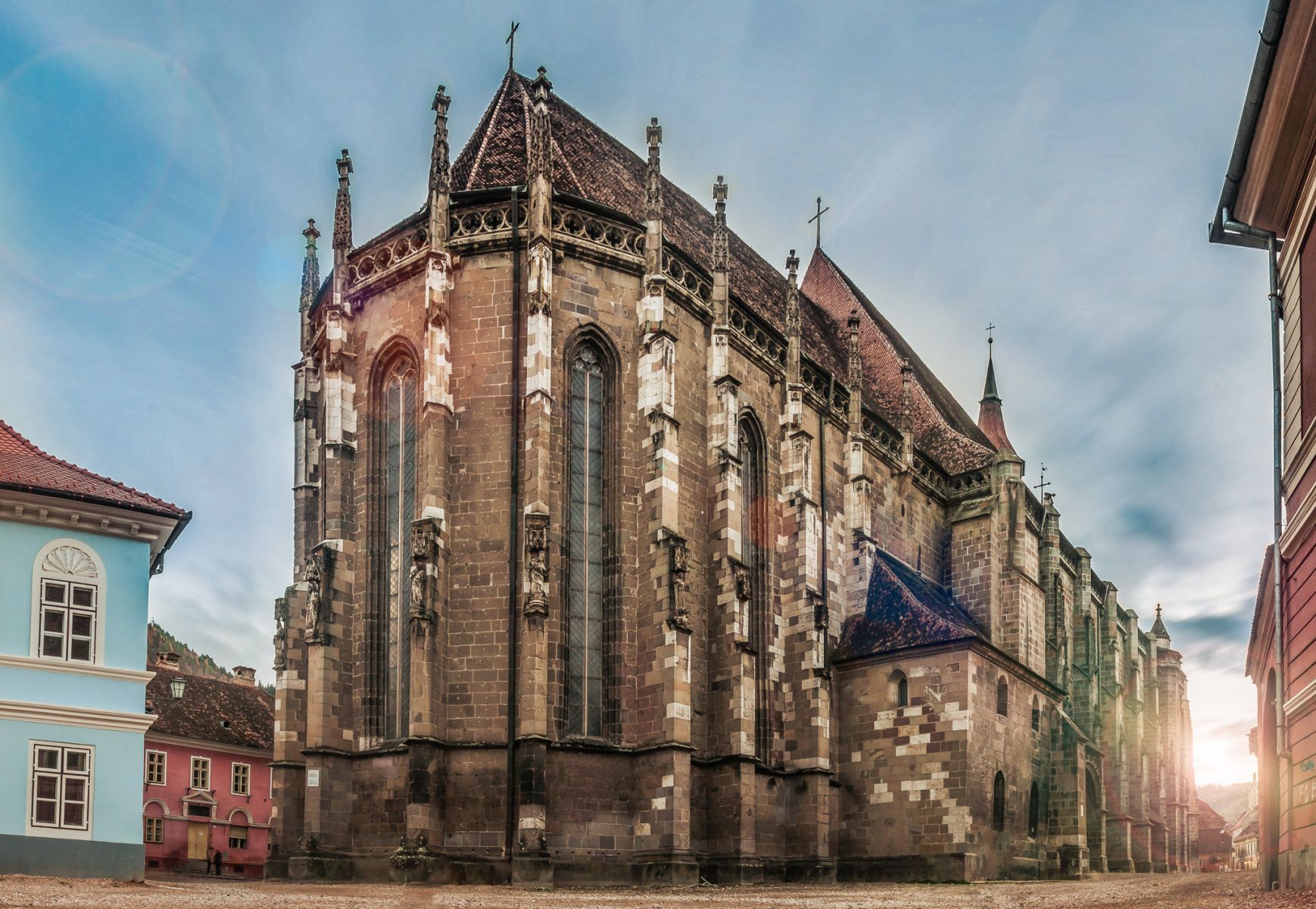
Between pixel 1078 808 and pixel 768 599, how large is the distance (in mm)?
11783

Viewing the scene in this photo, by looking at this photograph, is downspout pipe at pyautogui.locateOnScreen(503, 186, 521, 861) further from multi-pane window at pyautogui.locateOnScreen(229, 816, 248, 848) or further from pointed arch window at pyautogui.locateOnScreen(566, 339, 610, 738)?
multi-pane window at pyautogui.locateOnScreen(229, 816, 248, 848)

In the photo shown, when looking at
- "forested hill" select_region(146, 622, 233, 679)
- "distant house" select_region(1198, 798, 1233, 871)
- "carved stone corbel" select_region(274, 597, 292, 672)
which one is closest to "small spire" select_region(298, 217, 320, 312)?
"carved stone corbel" select_region(274, 597, 292, 672)

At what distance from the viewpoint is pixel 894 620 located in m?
30.3

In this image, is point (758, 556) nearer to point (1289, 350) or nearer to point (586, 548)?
point (586, 548)

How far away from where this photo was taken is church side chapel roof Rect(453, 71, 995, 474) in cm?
2725

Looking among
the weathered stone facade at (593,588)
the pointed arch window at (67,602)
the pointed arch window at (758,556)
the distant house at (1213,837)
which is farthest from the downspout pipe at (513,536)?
the distant house at (1213,837)

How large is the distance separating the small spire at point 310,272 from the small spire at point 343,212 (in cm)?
281

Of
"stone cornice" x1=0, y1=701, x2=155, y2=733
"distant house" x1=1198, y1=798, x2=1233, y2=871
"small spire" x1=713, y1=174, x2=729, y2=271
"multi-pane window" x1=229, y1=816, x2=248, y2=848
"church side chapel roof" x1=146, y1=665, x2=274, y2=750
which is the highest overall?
"small spire" x1=713, y1=174, x2=729, y2=271

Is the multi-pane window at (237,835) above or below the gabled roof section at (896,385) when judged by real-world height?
below

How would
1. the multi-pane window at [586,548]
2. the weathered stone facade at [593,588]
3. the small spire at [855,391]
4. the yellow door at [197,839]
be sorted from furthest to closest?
the yellow door at [197,839]
the small spire at [855,391]
the multi-pane window at [586,548]
the weathered stone facade at [593,588]

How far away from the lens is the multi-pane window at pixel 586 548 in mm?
23484

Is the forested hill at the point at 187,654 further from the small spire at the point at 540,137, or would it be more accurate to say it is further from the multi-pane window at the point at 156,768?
the small spire at the point at 540,137

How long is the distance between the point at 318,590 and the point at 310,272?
8.37 meters

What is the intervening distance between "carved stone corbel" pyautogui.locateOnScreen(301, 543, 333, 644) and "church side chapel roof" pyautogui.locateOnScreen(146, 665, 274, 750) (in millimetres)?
21172
